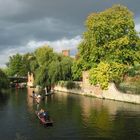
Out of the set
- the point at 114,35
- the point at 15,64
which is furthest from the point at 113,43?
the point at 15,64

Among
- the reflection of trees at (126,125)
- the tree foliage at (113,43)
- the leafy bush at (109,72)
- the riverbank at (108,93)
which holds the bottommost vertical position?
the reflection of trees at (126,125)

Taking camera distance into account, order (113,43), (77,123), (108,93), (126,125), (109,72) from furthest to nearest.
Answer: (108,93) < (109,72) < (113,43) < (77,123) < (126,125)

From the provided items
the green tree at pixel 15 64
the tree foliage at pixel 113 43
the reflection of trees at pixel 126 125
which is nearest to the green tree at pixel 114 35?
the tree foliage at pixel 113 43

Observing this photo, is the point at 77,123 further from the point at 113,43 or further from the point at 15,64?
the point at 15,64

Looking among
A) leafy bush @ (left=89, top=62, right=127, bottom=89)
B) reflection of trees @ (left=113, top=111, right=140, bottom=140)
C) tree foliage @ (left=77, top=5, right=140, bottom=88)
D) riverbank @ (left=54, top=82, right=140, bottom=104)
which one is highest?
tree foliage @ (left=77, top=5, right=140, bottom=88)

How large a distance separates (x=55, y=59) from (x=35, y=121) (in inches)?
2446

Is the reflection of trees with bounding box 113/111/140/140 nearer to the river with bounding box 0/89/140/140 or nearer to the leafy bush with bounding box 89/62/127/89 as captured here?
the river with bounding box 0/89/140/140

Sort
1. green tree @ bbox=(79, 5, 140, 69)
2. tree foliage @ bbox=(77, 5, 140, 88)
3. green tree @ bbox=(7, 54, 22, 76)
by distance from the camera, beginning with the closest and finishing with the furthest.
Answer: tree foliage @ bbox=(77, 5, 140, 88), green tree @ bbox=(79, 5, 140, 69), green tree @ bbox=(7, 54, 22, 76)

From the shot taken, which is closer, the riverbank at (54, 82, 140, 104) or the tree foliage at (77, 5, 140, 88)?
the riverbank at (54, 82, 140, 104)

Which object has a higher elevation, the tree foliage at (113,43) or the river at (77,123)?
the tree foliage at (113,43)

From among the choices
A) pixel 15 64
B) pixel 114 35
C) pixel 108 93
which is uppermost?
pixel 15 64

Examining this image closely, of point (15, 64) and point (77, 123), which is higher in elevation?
point (15, 64)

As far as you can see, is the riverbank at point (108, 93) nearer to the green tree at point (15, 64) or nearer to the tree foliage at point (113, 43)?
the tree foliage at point (113, 43)

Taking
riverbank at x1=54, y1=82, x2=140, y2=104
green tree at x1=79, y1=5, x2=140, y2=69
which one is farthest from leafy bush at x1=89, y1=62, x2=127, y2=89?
green tree at x1=79, y1=5, x2=140, y2=69
